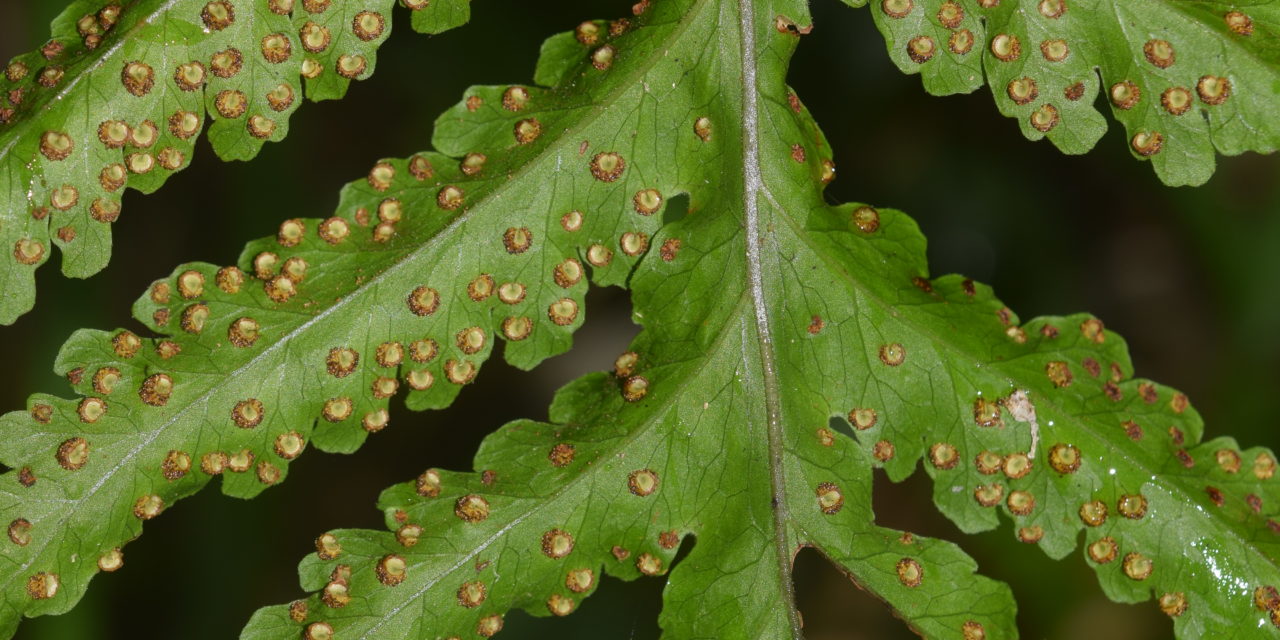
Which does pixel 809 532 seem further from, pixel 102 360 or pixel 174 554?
pixel 174 554

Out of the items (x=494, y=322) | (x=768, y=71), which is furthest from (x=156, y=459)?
(x=768, y=71)

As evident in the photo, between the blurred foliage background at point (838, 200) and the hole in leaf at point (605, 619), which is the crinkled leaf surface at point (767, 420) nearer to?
the blurred foliage background at point (838, 200)

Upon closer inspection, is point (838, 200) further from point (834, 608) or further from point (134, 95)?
point (134, 95)

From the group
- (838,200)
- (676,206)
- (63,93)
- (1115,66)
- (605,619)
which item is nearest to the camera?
(63,93)

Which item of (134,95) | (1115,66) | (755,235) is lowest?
(755,235)

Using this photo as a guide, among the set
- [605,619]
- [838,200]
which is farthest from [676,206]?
[605,619]
